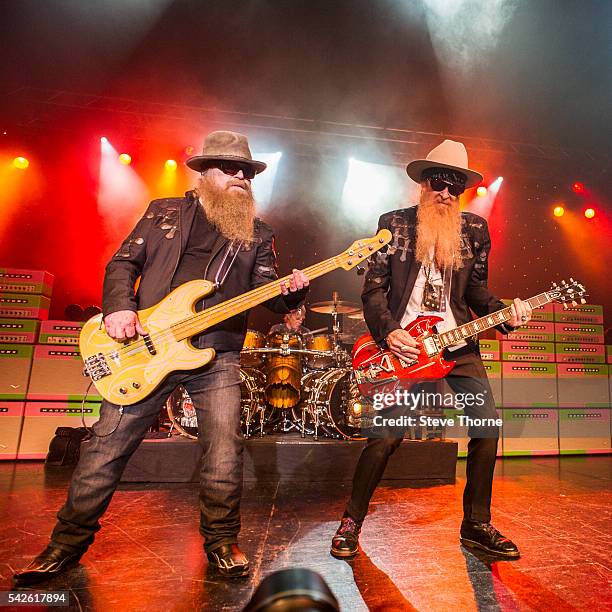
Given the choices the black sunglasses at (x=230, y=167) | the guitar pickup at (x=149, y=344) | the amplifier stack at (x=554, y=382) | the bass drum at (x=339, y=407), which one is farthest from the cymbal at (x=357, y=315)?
the guitar pickup at (x=149, y=344)

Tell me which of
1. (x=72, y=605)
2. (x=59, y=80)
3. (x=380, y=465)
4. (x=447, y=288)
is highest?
(x=59, y=80)

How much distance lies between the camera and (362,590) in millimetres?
1970

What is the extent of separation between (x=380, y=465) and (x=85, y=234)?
6992 millimetres

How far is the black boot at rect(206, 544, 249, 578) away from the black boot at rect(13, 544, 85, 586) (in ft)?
2.04

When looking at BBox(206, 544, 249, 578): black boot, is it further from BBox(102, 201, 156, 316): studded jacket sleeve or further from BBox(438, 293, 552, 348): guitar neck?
BBox(438, 293, 552, 348): guitar neck

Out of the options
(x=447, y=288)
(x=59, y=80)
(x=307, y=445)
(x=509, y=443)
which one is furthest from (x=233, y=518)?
(x=59, y=80)

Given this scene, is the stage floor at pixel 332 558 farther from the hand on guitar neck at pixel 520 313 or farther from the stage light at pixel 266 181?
the stage light at pixel 266 181

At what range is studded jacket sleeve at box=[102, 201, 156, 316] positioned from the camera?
2.24 meters

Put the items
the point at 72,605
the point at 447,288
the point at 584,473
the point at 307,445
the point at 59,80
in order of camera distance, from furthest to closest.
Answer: the point at 59,80, the point at 584,473, the point at 307,445, the point at 447,288, the point at 72,605

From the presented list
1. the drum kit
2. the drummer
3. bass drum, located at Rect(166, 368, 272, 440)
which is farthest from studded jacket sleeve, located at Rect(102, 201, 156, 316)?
the drummer

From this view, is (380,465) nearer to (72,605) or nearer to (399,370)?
(399,370)

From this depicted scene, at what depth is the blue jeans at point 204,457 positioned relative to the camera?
210 cm

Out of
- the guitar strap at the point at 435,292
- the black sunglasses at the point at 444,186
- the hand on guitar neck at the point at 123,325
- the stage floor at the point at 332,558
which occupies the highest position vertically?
the black sunglasses at the point at 444,186

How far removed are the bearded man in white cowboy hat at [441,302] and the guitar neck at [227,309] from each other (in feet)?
1.81
